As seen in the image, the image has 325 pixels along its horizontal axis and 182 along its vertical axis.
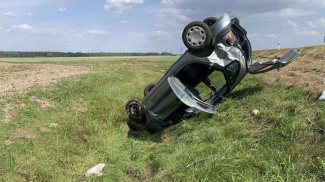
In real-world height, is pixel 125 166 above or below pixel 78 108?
below

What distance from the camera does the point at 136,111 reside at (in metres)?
5.86

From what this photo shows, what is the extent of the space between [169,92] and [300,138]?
8.48 ft

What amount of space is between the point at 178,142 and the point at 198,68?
203 centimetres

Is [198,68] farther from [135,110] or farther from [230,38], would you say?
[135,110]

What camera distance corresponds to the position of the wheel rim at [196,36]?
4.61 meters

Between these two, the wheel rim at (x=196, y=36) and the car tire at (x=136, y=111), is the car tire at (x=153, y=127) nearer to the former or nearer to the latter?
the car tire at (x=136, y=111)

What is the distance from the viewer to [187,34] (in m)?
4.71

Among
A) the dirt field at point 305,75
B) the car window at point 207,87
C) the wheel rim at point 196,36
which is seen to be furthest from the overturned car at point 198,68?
the car window at point 207,87

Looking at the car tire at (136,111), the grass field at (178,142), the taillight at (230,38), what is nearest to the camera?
the grass field at (178,142)

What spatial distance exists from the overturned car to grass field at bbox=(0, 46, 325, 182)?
37 centimetres

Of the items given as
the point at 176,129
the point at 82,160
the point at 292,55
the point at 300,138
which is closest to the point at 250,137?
the point at 300,138

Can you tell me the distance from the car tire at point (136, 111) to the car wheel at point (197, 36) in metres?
1.92

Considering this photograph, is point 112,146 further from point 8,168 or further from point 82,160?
point 8,168

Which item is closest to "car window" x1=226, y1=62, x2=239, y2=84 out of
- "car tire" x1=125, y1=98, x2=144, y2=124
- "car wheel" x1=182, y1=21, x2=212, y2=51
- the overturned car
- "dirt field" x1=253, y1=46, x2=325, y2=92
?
the overturned car
